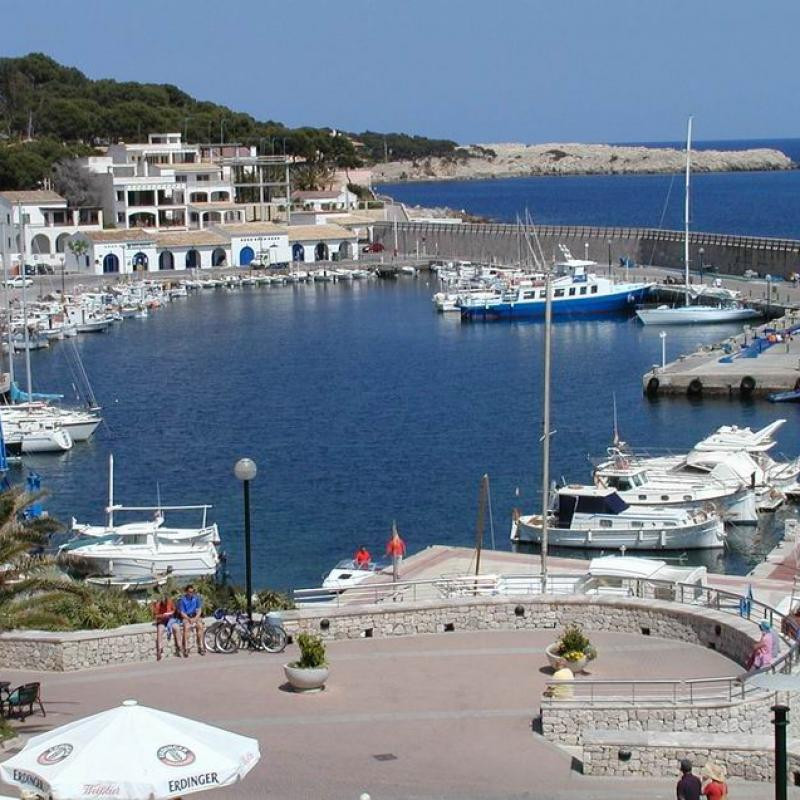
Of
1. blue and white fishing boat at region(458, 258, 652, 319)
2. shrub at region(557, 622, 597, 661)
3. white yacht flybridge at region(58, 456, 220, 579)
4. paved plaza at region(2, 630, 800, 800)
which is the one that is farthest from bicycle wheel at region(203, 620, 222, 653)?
blue and white fishing boat at region(458, 258, 652, 319)

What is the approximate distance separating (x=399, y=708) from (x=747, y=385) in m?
39.7

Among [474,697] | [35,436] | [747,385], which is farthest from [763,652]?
[747,385]

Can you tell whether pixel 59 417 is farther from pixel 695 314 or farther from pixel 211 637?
pixel 695 314

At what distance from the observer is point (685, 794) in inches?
535

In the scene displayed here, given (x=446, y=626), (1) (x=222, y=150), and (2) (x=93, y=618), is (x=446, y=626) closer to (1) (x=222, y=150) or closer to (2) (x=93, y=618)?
(2) (x=93, y=618)

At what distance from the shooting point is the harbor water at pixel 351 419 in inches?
1519

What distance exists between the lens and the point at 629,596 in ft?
65.6

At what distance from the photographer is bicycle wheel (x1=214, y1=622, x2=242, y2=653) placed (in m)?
18.6

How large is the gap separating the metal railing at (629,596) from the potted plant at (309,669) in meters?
2.26

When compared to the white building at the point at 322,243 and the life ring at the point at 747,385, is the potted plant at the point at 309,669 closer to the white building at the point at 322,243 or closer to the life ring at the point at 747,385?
the life ring at the point at 747,385

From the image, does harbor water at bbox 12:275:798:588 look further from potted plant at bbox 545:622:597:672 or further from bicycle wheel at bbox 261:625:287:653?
potted plant at bbox 545:622:597:672

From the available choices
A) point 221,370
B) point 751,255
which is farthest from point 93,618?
point 751,255

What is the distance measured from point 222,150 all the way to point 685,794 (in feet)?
386

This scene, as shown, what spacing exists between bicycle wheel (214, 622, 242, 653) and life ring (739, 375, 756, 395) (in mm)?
38354
